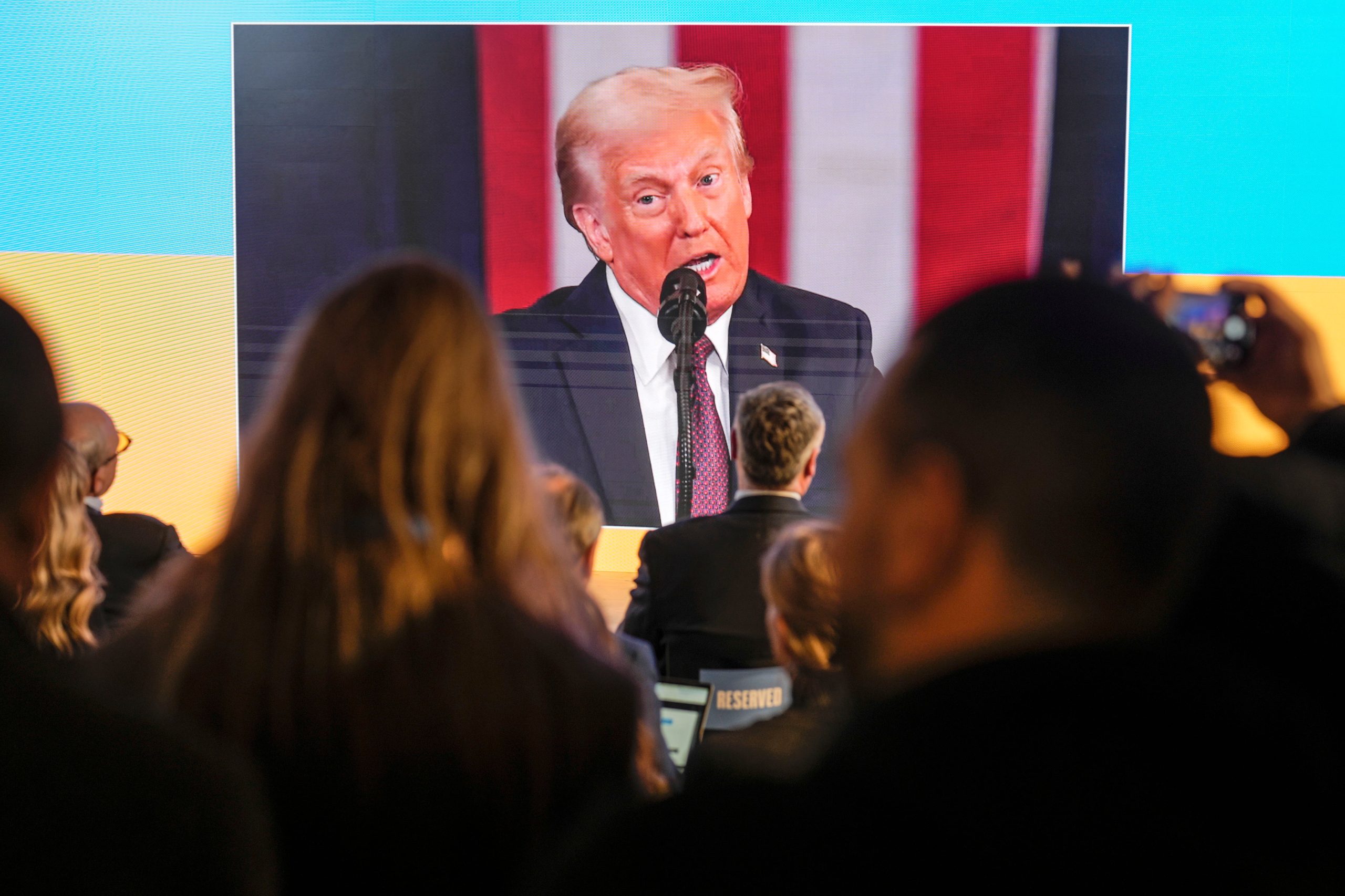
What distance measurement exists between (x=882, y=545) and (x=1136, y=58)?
4739 millimetres

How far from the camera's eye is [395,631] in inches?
33.0

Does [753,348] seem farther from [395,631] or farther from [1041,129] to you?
[395,631]

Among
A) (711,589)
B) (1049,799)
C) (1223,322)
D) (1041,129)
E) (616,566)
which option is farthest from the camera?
(616,566)

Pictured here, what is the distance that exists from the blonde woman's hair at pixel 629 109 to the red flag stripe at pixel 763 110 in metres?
0.05

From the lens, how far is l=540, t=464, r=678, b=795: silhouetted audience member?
1.19m

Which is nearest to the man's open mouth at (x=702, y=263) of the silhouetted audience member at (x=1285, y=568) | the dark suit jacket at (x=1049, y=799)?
the silhouetted audience member at (x=1285, y=568)

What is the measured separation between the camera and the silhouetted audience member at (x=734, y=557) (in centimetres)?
196

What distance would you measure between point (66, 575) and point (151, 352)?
3748mm

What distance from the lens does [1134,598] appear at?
1.72 ft

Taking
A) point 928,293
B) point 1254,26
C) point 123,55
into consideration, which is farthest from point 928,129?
point 123,55

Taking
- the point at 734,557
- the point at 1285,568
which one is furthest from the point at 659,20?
the point at 1285,568

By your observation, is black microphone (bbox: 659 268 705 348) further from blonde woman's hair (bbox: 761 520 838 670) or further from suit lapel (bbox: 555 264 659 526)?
blonde woman's hair (bbox: 761 520 838 670)

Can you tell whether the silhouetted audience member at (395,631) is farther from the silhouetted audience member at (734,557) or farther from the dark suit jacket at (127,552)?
the dark suit jacket at (127,552)

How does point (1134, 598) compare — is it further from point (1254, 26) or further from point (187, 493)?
point (187, 493)
